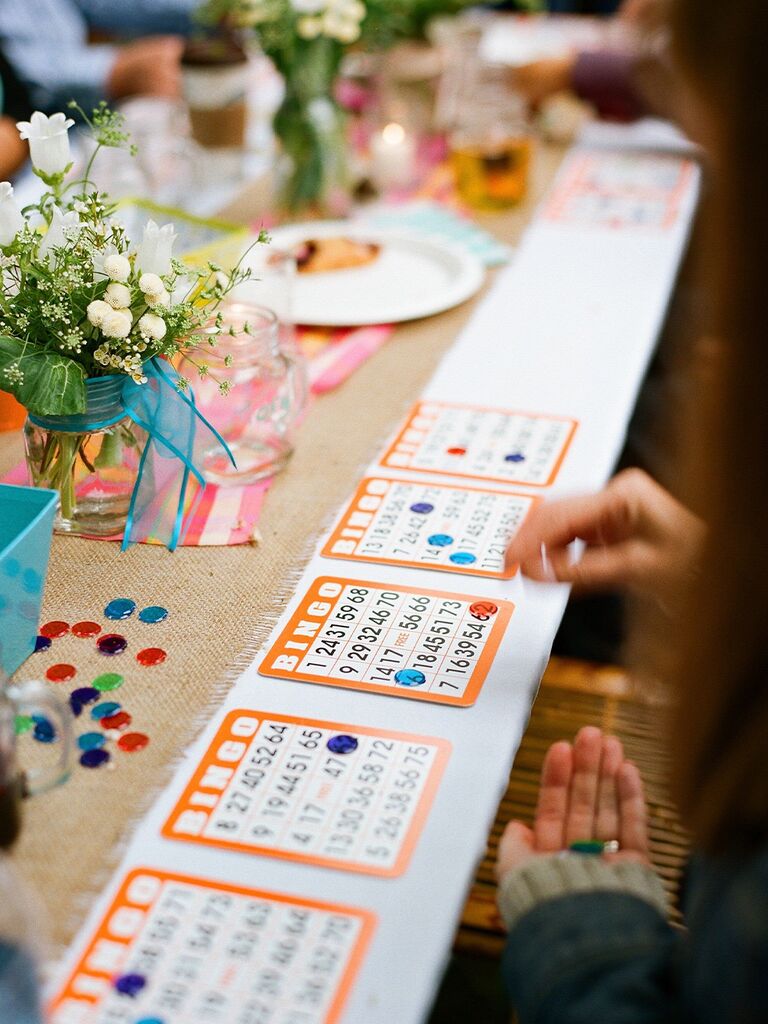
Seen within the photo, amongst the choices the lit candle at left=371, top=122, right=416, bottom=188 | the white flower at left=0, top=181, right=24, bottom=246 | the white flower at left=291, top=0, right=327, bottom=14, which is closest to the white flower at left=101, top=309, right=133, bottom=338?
the white flower at left=0, top=181, right=24, bottom=246

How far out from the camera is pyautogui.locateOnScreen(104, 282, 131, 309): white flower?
36.6 inches

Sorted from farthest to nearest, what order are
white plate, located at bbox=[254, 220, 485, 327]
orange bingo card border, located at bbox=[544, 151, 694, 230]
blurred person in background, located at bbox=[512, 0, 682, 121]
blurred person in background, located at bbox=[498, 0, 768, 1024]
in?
1. blurred person in background, located at bbox=[512, 0, 682, 121]
2. orange bingo card border, located at bbox=[544, 151, 694, 230]
3. white plate, located at bbox=[254, 220, 485, 327]
4. blurred person in background, located at bbox=[498, 0, 768, 1024]

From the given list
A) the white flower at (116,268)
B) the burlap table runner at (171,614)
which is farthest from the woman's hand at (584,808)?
the white flower at (116,268)

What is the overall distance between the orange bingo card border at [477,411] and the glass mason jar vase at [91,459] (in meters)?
0.28

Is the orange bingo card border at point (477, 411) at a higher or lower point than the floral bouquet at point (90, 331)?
lower

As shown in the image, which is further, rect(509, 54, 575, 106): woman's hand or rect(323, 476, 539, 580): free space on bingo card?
rect(509, 54, 575, 106): woman's hand

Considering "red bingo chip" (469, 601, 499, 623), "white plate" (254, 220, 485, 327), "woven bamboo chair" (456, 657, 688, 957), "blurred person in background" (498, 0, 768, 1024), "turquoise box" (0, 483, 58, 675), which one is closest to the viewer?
"blurred person in background" (498, 0, 768, 1024)

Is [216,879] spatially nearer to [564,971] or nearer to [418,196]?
[564,971]

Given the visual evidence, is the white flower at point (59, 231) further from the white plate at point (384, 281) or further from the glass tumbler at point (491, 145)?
the glass tumbler at point (491, 145)

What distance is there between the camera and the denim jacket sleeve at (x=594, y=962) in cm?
70

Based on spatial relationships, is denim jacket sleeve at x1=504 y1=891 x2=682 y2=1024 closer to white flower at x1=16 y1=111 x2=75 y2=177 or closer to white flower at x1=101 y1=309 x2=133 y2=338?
white flower at x1=101 y1=309 x2=133 y2=338

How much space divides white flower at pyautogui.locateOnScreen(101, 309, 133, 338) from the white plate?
506mm

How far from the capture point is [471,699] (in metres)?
0.87

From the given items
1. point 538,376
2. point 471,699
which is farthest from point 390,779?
point 538,376
